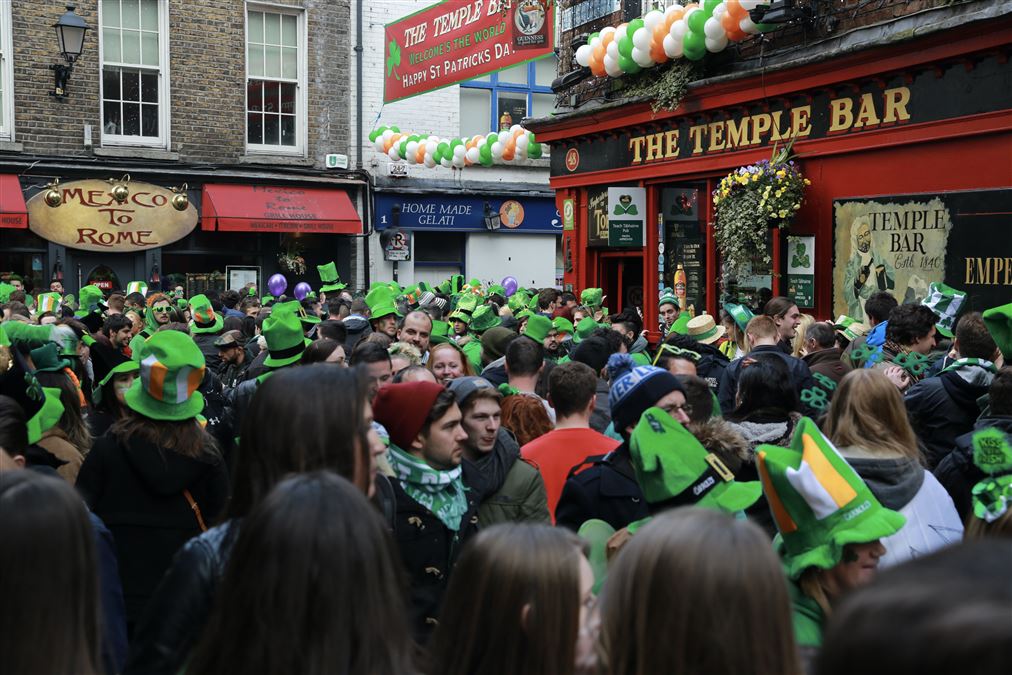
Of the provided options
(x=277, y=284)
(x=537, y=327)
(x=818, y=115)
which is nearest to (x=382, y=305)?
(x=537, y=327)

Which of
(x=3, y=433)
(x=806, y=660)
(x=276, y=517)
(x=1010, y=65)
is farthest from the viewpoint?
(x=1010, y=65)

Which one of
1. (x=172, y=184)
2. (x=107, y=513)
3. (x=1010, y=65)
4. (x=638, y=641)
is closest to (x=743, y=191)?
(x=1010, y=65)

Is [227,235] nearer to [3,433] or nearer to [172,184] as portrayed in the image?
[172,184]

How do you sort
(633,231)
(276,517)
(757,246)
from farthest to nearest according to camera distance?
(633,231) < (757,246) < (276,517)

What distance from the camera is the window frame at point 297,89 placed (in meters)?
21.8

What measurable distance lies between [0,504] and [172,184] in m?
20.2

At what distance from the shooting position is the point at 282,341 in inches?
266

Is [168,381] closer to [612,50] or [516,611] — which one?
[516,611]

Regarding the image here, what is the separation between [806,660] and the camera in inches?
107

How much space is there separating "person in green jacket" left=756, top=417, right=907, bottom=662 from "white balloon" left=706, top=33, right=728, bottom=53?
10318 mm

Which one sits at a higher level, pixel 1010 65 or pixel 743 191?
pixel 1010 65

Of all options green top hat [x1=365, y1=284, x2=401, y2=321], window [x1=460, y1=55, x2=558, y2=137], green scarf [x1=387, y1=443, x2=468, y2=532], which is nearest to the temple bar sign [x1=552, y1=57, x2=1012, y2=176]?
green top hat [x1=365, y1=284, x2=401, y2=321]

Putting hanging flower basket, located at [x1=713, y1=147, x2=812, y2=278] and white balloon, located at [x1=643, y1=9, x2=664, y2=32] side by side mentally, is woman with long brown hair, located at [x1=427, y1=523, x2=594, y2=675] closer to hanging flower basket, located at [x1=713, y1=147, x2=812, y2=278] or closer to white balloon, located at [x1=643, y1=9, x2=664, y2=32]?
hanging flower basket, located at [x1=713, y1=147, x2=812, y2=278]

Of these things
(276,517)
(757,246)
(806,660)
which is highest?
(757,246)
